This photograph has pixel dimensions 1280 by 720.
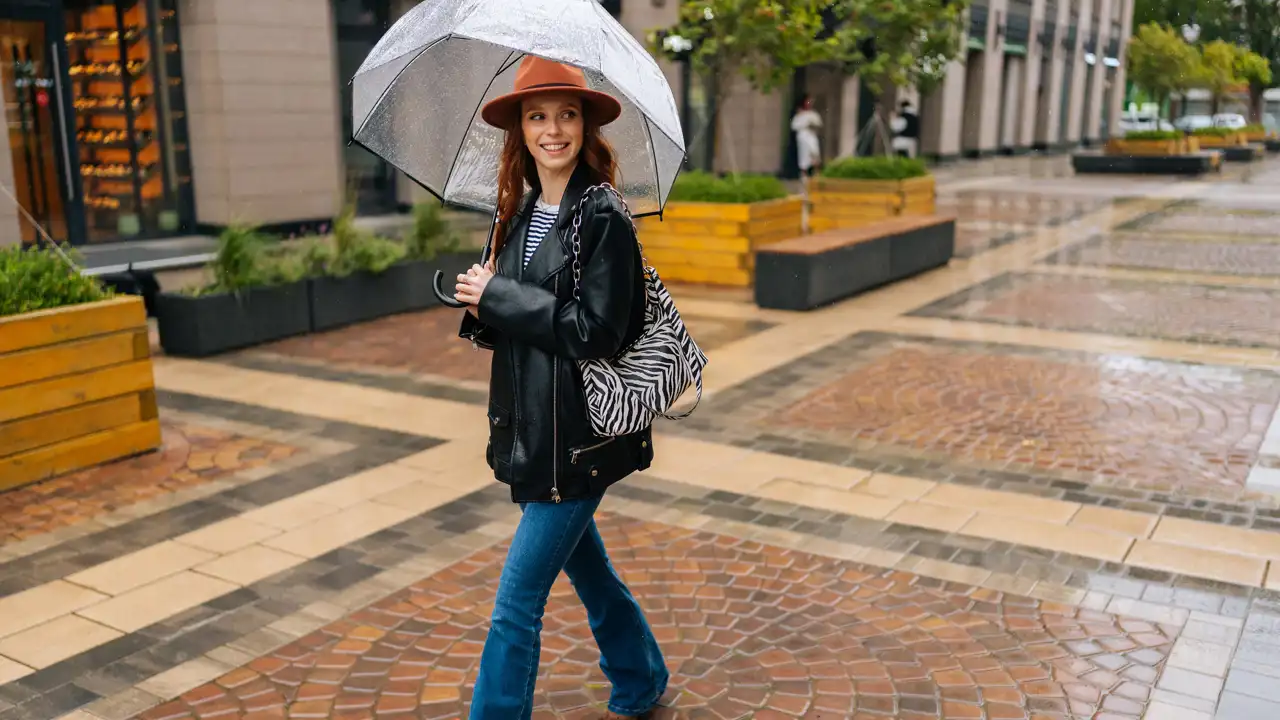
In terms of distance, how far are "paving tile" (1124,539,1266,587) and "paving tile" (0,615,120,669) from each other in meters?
4.26

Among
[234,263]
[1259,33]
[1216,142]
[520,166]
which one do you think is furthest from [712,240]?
[1259,33]

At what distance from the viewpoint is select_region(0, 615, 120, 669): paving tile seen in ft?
14.0

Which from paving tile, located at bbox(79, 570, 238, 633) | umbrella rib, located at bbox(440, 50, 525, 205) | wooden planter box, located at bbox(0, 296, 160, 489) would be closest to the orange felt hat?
umbrella rib, located at bbox(440, 50, 525, 205)

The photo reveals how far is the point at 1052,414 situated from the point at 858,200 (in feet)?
30.7

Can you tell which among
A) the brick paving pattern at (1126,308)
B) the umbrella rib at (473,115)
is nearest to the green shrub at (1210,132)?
the brick paving pattern at (1126,308)

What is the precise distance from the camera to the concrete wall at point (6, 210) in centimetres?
1367

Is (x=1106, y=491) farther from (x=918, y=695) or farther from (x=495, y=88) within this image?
(x=495, y=88)

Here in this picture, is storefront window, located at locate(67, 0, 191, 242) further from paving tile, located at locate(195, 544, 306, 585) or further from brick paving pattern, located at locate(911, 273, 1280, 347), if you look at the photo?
paving tile, located at locate(195, 544, 306, 585)

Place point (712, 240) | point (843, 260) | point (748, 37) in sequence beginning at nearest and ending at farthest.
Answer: point (843, 260), point (712, 240), point (748, 37)

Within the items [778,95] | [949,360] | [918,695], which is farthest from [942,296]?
[778,95]

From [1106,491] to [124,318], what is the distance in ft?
17.5

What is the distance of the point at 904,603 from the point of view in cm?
469

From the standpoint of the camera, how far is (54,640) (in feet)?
14.4

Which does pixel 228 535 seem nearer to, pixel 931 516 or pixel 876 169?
pixel 931 516
